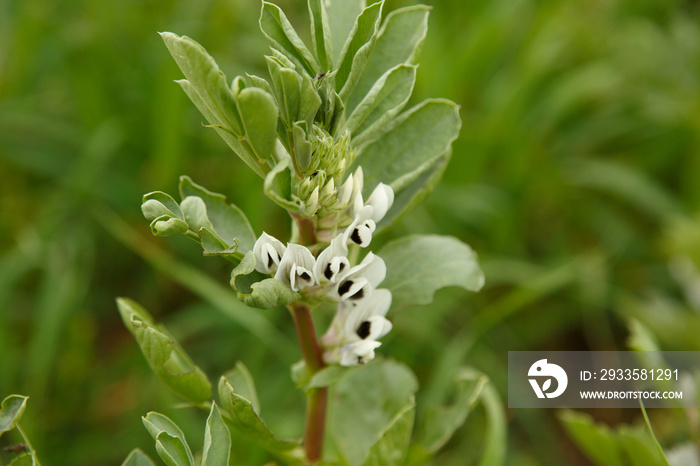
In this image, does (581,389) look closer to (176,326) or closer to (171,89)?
(176,326)

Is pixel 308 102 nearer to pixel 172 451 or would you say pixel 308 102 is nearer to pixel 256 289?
pixel 256 289

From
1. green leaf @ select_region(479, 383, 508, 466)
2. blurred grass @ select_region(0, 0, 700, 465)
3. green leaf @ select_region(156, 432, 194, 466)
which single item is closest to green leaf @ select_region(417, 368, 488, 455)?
green leaf @ select_region(479, 383, 508, 466)

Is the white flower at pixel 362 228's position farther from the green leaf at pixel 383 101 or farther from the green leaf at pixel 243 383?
the green leaf at pixel 243 383

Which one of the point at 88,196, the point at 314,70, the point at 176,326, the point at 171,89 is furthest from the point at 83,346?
the point at 314,70

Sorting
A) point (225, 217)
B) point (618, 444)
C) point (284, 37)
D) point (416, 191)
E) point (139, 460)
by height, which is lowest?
point (139, 460)

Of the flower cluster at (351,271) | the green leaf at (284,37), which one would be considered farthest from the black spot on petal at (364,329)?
the green leaf at (284,37)

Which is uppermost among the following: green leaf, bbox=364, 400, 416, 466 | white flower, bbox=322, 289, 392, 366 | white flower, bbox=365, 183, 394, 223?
white flower, bbox=365, 183, 394, 223

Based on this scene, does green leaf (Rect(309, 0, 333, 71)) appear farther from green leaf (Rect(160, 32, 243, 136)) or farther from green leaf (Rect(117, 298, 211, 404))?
green leaf (Rect(117, 298, 211, 404))

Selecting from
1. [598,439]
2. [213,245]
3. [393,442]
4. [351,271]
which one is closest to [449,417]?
[393,442]
